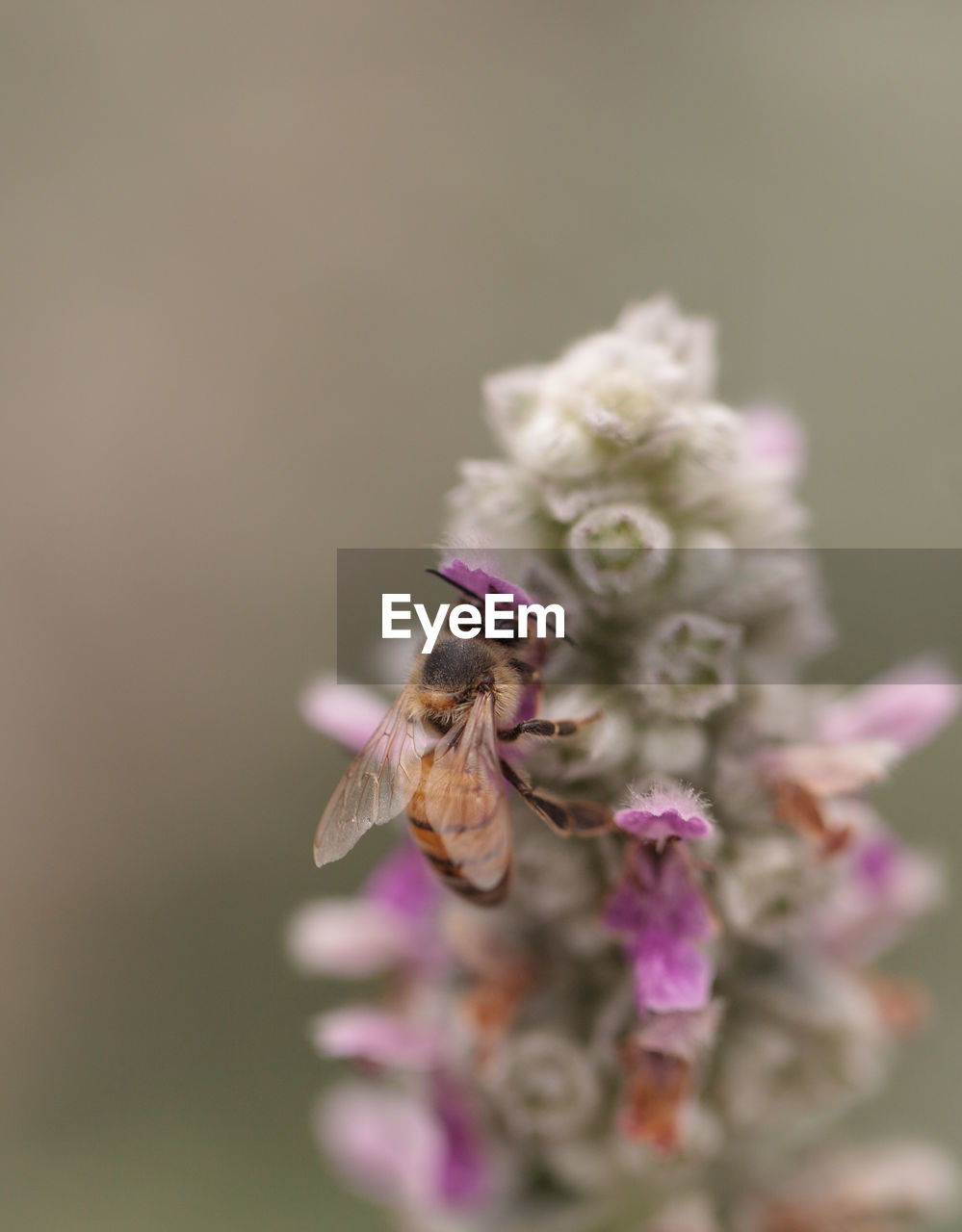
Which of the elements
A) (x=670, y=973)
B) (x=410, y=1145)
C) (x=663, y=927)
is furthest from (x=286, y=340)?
(x=670, y=973)

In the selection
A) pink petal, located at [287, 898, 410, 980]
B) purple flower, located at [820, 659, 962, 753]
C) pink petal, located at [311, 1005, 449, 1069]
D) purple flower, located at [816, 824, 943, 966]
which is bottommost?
pink petal, located at [311, 1005, 449, 1069]

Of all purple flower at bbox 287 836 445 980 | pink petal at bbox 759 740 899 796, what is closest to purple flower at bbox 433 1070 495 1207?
purple flower at bbox 287 836 445 980

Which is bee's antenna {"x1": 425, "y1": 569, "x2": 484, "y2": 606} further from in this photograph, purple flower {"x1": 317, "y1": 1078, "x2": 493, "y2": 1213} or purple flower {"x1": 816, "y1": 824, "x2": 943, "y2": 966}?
purple flower {"x1": 317, "y1": 1078, "x2": 493, "y2": 1213}

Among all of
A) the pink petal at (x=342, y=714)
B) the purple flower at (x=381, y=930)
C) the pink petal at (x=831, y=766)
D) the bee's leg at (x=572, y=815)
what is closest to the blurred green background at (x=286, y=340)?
the purple flower at (x=381, y=930)

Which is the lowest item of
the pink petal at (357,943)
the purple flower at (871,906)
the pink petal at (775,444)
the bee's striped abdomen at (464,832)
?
the pink petal at (357,943)

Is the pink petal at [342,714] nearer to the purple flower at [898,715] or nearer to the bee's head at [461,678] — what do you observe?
the bee's head at [461,678]

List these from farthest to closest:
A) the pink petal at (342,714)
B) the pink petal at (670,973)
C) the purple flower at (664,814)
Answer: the pink petal at (342,714) < the pink petal at (670,973) < the purple flower at (664,814)

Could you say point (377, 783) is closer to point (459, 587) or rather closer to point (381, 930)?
point (459, 587)
